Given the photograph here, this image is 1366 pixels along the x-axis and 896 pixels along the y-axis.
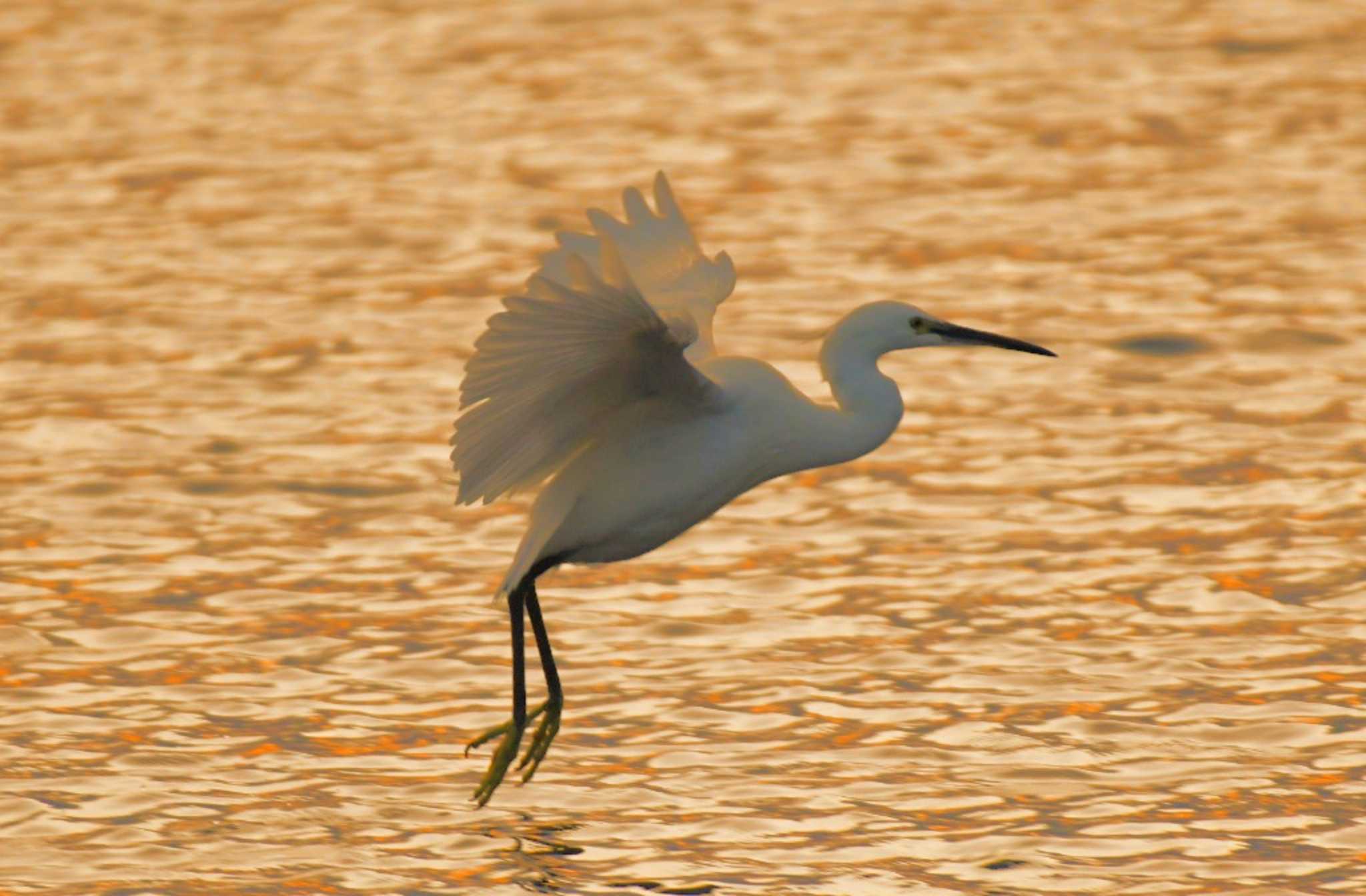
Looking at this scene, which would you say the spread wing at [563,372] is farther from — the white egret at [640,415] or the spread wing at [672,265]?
the spread wing at [672,265]

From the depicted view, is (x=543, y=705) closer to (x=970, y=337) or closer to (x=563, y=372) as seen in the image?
(x=563, y=372)

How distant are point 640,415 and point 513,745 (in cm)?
103

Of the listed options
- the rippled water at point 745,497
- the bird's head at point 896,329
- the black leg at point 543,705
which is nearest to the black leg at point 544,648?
the black leg at point 543,705

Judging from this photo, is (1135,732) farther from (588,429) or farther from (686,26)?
(686,26)

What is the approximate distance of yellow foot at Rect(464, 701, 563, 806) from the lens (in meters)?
7.93

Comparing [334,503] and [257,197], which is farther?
[257,197]

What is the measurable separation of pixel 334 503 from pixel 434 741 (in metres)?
2.29

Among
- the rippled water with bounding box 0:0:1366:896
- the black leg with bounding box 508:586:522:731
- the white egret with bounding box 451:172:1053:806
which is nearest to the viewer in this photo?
the white egret with bounding box 451:172:1053:806

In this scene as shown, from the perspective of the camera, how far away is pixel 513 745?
26.1 ft

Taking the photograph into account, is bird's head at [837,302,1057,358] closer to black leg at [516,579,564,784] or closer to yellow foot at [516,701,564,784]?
black leg at [516,579,564,784]

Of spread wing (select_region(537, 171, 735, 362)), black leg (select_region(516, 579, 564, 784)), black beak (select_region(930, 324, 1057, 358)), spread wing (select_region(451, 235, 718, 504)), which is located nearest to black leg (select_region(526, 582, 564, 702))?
black leg (select_region(516, 579, 564, 784))

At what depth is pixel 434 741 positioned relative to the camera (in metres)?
8.48

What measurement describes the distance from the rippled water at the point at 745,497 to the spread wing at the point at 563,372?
106 cm

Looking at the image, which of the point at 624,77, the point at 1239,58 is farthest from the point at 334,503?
the point at 1239,58
